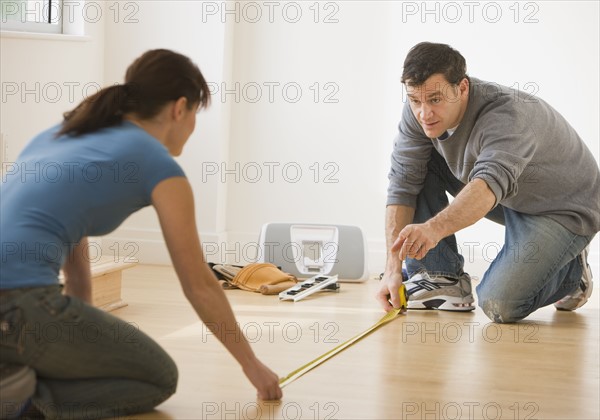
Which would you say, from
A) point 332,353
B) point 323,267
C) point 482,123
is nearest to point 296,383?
point 332,353

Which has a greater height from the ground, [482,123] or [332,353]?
[482,123]

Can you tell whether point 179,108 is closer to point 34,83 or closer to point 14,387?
point 14,387

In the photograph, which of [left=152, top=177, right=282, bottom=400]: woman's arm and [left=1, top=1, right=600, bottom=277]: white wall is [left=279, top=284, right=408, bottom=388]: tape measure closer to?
[left=152, top=177, right=282, bottom=400]: woman's arm

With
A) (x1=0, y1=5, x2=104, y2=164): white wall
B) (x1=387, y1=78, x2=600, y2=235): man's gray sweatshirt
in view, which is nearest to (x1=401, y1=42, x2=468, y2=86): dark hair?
(x1=387, y1=78, x2=600, y2=235): man's gray sweatshirt

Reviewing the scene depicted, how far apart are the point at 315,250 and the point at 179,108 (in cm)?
238

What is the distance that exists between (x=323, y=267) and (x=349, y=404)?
2.16 meters

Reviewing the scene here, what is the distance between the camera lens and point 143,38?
4312mm

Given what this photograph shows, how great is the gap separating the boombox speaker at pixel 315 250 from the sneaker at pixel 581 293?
3.21 ft

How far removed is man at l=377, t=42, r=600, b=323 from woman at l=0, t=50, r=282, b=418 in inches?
32.9

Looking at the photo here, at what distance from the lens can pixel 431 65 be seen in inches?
104

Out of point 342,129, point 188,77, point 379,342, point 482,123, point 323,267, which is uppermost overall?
point 188,77

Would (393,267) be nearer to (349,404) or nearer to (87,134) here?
(349,404)

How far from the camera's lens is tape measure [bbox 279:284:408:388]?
6.68ft

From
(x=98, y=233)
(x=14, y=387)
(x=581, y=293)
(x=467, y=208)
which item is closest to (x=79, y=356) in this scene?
(x=14, y=387)
